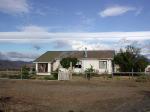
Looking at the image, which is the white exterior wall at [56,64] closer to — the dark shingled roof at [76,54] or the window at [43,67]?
the dark shingled roof at [76,54]

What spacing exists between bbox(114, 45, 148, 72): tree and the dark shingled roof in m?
2.39

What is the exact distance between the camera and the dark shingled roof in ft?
164

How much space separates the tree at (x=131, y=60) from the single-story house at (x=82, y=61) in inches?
82.0

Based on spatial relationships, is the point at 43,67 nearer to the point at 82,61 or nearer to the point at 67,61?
the point at 67,61

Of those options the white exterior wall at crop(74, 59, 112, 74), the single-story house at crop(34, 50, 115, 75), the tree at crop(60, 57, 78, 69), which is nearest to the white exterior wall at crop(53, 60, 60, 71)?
the single-story house at crop(34, 50, 115, 75)

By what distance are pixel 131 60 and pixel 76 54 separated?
1124 cm

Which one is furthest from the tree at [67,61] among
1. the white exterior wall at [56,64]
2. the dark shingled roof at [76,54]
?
the white exterior wall at [56,64]

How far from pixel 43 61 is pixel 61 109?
3869 centimetres

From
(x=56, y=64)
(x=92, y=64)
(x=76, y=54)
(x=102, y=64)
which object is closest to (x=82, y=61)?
(x=92, y=64)

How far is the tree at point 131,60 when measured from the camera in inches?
1801

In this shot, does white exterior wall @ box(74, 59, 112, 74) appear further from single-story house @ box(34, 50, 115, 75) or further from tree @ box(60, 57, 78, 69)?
tree @ box(60, 57, 78, 69)

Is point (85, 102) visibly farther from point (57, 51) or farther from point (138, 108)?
point (57, 51)

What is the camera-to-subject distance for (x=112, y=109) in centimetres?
1449

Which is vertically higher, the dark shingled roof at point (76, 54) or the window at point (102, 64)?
the dark shingled roof at point (76, 54)
